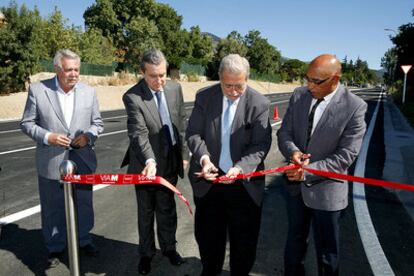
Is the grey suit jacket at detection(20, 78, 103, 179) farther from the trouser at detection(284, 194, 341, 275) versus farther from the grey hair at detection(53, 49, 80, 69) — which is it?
the trouser at detection(284, 194, 341, 275)

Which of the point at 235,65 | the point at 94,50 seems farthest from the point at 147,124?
the point at 94,50

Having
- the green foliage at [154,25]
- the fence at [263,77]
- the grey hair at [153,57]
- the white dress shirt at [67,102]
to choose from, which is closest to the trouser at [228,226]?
the grey hair at [153,57]

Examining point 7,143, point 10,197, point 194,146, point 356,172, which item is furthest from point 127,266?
point 7,143

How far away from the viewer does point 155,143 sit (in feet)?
11.6

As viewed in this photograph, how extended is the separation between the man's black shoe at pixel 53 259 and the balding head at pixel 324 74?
2989 millimetres

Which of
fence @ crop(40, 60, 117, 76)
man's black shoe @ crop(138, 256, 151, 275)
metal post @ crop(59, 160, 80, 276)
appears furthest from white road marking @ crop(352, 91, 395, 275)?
fence @ crop(40, 60, 117, 76)

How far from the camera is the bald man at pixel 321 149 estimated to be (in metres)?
2.76

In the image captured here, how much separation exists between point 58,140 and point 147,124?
0.86 m

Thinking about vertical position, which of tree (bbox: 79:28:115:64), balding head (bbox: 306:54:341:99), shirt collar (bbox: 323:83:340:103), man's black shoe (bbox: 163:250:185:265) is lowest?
man's black shoe (bbox: 163:250:185:265)

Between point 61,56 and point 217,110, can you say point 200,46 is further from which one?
point 217,110

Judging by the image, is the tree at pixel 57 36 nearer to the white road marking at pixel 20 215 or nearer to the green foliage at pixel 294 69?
the white road marking at pixel 20 215

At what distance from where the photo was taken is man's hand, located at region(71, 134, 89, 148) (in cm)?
356

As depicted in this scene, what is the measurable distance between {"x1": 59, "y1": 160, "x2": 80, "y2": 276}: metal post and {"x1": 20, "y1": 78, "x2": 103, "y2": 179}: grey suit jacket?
3.41 ft

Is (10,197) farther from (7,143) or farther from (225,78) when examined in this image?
(7,143)
